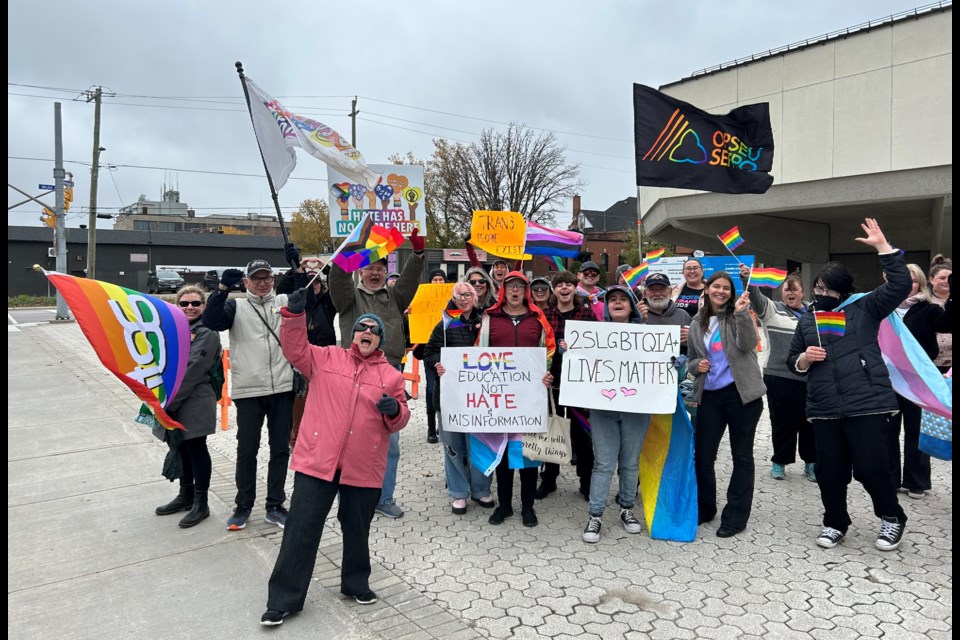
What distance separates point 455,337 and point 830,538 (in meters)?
3.11

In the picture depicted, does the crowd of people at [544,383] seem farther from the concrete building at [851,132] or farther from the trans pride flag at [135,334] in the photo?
the concrete building at [851,132]

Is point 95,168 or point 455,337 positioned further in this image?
point 95,168

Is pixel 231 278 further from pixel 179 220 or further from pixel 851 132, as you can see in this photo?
pixel 179 220

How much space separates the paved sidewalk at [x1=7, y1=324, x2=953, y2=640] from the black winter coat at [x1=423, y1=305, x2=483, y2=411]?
128 centimetres

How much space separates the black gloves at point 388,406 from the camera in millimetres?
3789

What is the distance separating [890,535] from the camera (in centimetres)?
448

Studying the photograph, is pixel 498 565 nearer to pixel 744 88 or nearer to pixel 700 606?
pixel 700 606

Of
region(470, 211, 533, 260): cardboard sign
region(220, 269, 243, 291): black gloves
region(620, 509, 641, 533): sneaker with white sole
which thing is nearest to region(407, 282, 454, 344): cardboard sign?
region(470, 211, 533, 260): cardboard sign

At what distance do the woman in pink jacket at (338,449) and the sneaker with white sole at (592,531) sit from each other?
Result: 1641 millimetres

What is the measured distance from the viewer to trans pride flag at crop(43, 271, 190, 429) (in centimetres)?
419

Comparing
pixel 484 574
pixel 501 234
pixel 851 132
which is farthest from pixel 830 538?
pixel 851 132

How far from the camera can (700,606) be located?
3.79 meters

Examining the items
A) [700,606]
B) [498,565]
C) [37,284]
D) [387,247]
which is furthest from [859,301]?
[37,284]

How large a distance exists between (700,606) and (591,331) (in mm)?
2072
